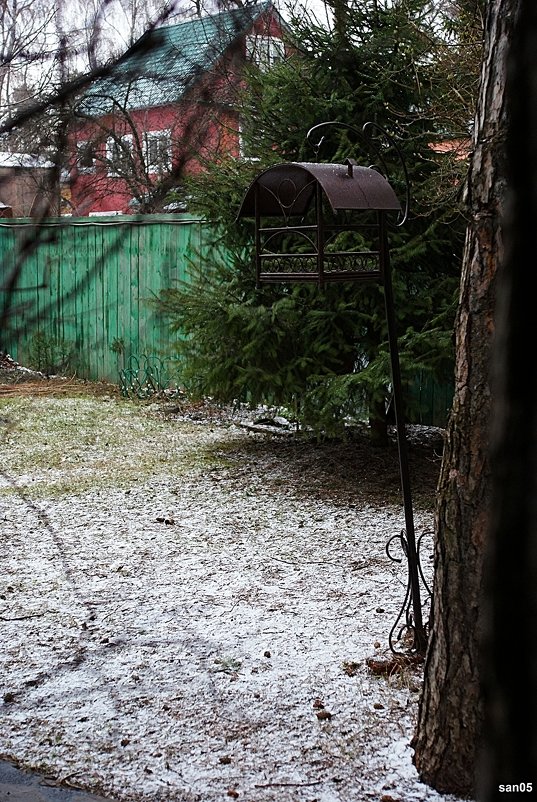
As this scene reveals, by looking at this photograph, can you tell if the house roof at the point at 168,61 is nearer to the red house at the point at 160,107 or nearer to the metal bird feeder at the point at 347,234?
the red house at the point at 160,107

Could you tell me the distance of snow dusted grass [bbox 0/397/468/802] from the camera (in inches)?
97.3

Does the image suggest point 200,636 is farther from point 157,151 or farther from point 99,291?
point 157,151

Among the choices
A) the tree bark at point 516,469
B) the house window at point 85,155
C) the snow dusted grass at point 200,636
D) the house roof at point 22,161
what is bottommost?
the snow dusted grass at point 200,636

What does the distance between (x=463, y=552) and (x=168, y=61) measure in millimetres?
1601

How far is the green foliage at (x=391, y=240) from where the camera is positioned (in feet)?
16.8

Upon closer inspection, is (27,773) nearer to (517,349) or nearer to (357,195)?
(357,195)

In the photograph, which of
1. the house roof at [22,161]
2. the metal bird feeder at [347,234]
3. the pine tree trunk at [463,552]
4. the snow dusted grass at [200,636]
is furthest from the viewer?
the metal bird feeder at [347,234]

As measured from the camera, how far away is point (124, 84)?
0.77m

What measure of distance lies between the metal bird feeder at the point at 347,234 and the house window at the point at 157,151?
2.23 meters

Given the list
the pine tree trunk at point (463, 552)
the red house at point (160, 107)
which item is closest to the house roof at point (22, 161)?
the red house at point (160, 107)

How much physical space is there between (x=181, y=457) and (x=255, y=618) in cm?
293

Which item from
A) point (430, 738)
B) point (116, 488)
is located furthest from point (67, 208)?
point (116, 488)

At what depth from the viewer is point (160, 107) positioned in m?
0.81

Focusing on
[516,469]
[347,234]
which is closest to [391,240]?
[347,234]
